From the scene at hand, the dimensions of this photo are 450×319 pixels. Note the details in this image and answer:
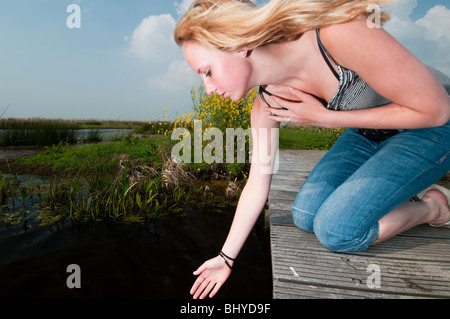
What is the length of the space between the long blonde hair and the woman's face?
6 cm

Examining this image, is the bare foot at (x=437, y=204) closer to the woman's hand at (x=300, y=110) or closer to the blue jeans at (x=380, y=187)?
the blue jeans at (x=380, y=187)

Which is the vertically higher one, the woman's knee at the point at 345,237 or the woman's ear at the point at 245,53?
the woman's ear at the point at 245,53

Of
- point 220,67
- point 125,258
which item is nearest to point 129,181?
point 125,258

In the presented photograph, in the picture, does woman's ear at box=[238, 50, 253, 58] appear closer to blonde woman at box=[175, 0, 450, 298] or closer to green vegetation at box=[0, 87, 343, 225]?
blonde woman at box=[175, 0, 450, 298]

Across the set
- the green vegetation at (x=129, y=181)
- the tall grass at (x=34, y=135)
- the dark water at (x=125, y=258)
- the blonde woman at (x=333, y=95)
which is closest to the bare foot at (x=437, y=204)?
the blonde woman at (x=333, y=95)

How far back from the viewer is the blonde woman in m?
1.24

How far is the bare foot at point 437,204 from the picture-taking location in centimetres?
185

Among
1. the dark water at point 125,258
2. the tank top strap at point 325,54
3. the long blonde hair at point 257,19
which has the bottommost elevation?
the dark water at point 125,258

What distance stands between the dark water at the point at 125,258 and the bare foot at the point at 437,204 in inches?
52.3

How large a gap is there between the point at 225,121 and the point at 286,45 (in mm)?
3844

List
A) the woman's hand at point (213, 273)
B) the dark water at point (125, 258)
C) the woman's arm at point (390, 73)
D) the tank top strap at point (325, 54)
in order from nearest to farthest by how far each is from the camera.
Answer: the woman's arm at point (390, 73)
the tank top strap at point (325, 54)
the woman's hand at point (213, 273)
the dark water at point (125, 258)

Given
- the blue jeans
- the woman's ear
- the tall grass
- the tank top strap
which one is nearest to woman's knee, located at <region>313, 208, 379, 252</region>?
the blue jeans

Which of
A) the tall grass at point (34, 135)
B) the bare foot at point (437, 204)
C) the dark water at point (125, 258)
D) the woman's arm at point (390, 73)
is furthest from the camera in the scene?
the tall grass at point (34, 135)
